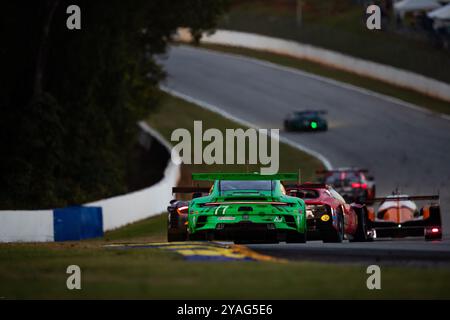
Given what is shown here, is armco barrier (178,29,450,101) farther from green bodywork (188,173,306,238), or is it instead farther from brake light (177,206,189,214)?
green bodywork (188,173,306,238)

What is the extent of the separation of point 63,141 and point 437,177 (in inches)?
551

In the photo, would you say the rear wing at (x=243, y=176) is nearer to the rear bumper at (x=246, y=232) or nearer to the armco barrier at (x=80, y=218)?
the rear bumper at (x=246, y=232)


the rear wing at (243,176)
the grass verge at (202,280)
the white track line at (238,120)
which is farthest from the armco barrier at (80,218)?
the white track line at (238,120)

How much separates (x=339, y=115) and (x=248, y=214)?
47811 mm

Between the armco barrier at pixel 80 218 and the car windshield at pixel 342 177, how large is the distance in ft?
17.2

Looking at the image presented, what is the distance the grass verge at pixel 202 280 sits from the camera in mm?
14961

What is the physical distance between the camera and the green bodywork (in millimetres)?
21250

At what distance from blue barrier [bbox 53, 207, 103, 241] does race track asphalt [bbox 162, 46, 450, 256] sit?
858cm

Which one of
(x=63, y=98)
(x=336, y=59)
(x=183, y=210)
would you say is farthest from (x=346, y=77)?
(x=183, y=210)

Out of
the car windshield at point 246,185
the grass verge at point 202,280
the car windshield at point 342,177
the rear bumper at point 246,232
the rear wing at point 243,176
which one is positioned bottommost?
A: the grass verge at point 202,280

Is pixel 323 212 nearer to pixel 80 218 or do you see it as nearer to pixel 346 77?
pixel 80 218

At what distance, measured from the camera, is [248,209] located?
21.2 m

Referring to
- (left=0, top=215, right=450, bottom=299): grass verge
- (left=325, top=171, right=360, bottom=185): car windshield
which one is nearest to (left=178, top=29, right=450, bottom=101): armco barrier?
(left=325, top=171, right=360, bottom=185): car windshield
